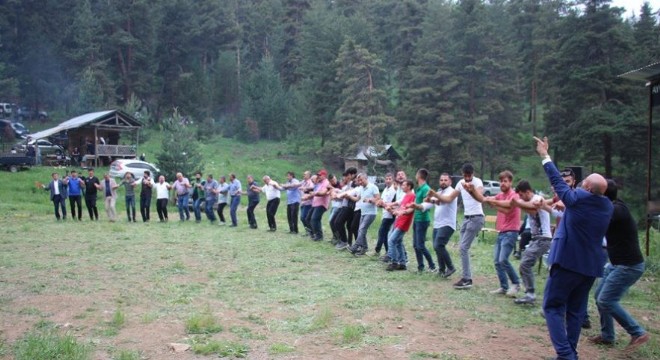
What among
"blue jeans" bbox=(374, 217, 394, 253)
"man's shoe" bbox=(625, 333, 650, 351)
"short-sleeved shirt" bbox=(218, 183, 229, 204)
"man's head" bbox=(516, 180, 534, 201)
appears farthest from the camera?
"short-sleeved shirt" bbox=(218, 183, 229, 204)

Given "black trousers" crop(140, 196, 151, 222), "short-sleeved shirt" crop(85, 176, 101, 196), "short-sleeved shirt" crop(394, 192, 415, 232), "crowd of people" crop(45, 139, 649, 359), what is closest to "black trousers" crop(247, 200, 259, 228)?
"crowd of people" crop(45, 139, 649, 359)

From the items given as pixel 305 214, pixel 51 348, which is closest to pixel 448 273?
pixel 51 348

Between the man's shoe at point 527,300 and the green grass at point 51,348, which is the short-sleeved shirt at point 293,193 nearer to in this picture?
the man's shoe at point 527,300

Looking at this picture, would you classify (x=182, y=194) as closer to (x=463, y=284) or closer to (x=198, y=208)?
(x=198, y=208)

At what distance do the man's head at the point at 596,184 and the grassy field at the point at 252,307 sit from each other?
5.83ft

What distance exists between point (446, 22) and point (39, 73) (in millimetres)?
36630

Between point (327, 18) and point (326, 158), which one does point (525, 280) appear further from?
point (327, 18)

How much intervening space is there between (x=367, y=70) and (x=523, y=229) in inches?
1118

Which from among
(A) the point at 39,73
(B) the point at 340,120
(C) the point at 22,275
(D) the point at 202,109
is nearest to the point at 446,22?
(B) the point at 340,120

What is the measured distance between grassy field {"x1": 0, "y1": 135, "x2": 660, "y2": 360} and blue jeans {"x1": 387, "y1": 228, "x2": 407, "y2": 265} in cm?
33

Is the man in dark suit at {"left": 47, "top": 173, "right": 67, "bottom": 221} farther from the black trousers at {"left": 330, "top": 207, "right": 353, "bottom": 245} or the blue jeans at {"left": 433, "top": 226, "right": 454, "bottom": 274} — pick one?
the blue jeans at {"left": 433, "top": 226, "right": 454, "bottom": 274}

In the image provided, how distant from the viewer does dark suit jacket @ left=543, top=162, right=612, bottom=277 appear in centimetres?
528

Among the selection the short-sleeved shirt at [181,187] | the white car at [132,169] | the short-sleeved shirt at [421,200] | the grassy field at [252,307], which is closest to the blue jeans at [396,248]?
the grassy field at [252,307]

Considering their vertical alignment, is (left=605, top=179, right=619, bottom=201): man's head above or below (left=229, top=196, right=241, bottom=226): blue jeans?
above
